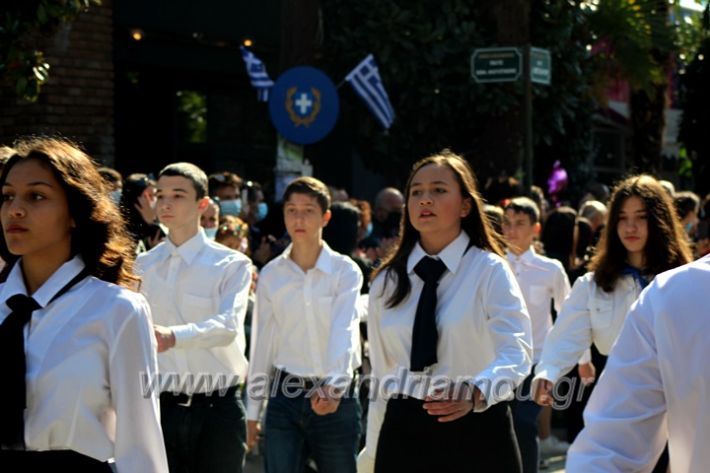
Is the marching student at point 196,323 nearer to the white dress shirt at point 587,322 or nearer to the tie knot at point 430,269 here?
the tie knot at point 430,269

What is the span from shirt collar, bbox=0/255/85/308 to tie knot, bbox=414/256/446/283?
186 cm

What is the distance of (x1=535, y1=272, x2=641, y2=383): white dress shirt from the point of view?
6.56 m

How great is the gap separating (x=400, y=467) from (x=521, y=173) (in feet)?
33.8

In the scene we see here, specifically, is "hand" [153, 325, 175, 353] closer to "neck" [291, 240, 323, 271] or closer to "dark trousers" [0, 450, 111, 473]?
"neck" [291, 240, 323, 271]

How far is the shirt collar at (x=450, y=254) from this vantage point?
5281mm

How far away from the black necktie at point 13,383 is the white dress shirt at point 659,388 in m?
1.68

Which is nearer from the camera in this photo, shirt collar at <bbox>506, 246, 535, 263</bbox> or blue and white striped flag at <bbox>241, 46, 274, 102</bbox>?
shirt collar at <bbox>506, 246, 535, 263</bbox>

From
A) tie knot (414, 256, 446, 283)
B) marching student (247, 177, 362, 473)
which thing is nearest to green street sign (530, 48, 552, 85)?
marching student (247, 177, 362, 473)

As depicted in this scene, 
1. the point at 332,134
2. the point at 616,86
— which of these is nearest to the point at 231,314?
the point at 332,134

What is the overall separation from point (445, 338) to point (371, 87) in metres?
10.1

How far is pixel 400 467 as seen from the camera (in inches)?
197

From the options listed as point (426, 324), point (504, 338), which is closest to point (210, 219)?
point (426, 324)

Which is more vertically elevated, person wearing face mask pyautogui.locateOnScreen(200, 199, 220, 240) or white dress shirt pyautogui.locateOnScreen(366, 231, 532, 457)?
person wearing face mask pyautogui.locateOnScreen(200, 199, 220, 240)

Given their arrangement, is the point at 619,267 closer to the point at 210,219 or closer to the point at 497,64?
the point at 210,219
